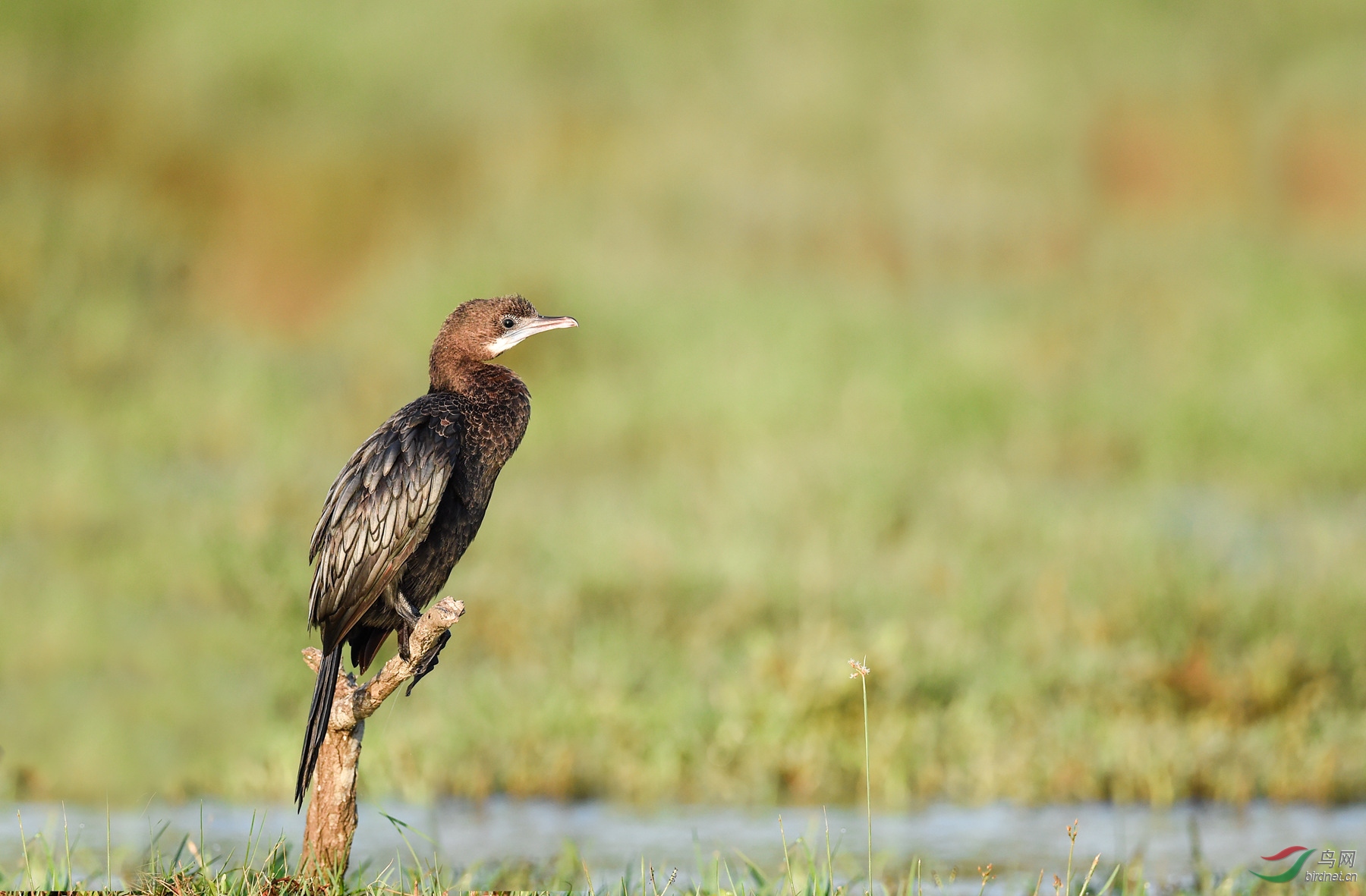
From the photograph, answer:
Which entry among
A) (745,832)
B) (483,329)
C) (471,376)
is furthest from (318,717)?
(745,832)

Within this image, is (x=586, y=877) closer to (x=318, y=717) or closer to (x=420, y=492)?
(x=318, y=717)

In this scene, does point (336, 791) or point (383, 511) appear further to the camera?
point (336, 791)

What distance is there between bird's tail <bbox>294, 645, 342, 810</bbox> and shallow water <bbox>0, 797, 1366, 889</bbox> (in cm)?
132

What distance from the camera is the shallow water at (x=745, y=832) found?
529cm

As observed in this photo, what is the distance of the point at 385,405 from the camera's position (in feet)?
A: 44.5

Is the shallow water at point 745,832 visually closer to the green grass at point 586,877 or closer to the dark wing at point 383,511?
the green grass at point 586,877

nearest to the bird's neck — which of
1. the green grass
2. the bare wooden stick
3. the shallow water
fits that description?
the bare wooden stick

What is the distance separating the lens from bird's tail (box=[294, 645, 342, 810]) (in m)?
3.75

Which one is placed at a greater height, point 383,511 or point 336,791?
point 383,511

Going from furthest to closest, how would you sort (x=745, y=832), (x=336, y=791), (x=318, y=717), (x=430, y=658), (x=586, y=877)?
(x=745, y=832), (x=586, y=877), (x=336, y=791), (x=430, y=658), (x=318, y=717)

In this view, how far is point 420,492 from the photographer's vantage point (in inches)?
152

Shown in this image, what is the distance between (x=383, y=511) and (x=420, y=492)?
4.1 inches

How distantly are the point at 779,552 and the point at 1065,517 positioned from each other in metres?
2.06

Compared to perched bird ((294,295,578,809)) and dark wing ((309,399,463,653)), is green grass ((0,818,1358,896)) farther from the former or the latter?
dark wing ((309,399,463,653))
